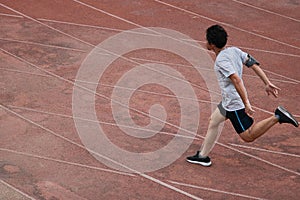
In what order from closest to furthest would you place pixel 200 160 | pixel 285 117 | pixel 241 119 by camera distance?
pixel 285 117 < pixel 241 119 < pixel 200 160

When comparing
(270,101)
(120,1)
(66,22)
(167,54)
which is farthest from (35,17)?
(270,101)

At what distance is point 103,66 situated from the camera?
1151 centimetres

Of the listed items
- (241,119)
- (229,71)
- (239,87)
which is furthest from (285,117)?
(229,71)

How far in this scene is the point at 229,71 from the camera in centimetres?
763

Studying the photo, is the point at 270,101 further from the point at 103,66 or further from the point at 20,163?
the point at 20,163

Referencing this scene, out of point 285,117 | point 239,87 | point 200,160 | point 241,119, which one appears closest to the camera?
point 239,87

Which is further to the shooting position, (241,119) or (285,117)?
(241,119)

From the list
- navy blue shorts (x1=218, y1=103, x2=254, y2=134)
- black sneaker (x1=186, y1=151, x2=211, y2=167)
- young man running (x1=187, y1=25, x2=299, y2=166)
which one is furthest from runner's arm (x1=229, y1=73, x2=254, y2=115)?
black sneaker (x1=186, y1=151, x2=211, y2=167)

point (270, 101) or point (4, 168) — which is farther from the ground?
point (270, 101)

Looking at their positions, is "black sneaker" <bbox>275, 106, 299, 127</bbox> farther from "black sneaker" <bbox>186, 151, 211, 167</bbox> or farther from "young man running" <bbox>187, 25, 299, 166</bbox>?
"black sneaker" <bbox>186, 151, 211, 167</bbox>

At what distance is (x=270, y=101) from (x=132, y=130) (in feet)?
7.61

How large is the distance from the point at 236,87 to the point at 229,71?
0.19 meters

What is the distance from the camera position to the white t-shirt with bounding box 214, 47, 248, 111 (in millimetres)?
7684

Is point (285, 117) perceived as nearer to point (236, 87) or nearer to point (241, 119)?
point (241, 119)
